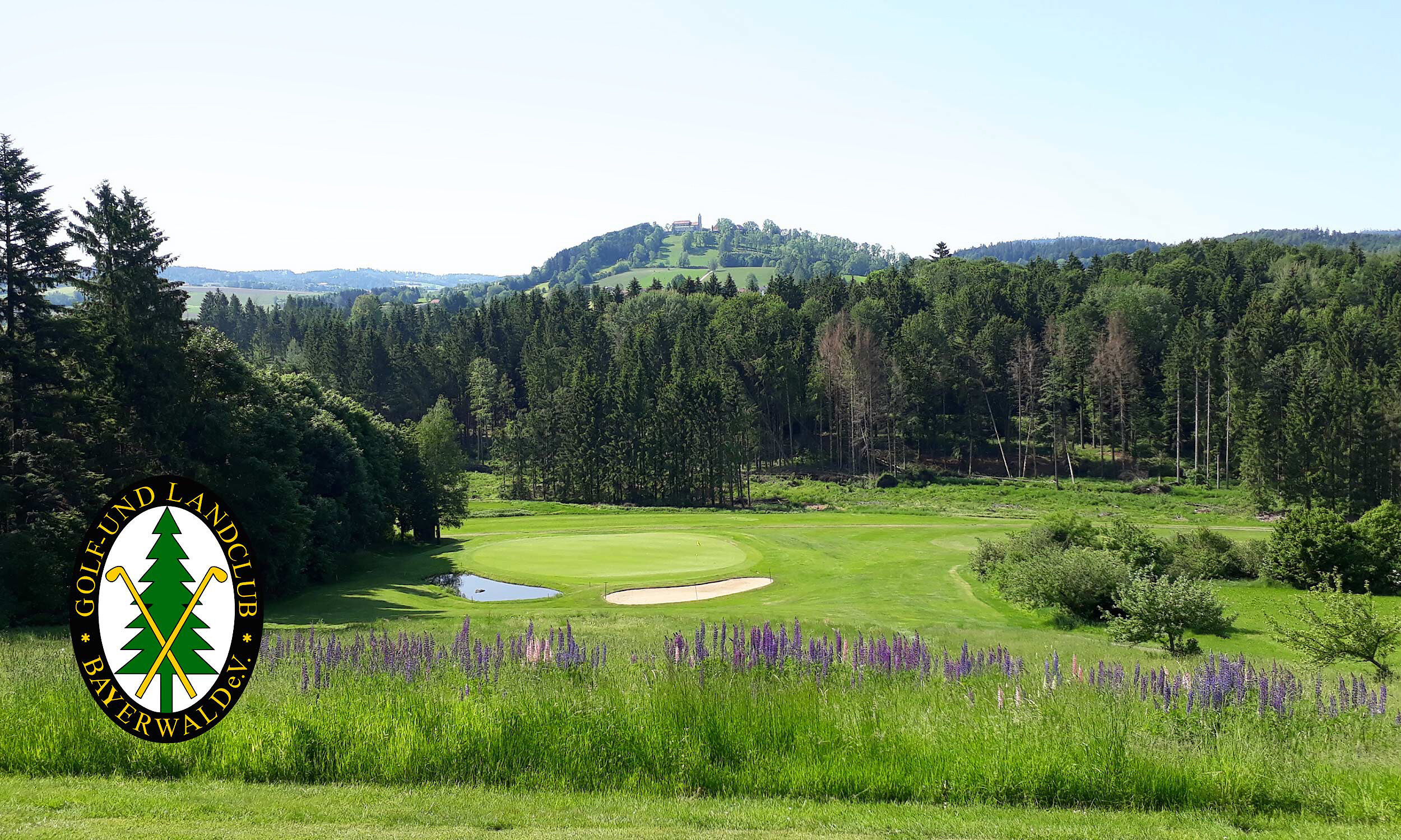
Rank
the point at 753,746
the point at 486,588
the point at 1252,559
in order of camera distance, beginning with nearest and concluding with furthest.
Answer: the point at 753,746
the point at 486,588
the point at 1252,559

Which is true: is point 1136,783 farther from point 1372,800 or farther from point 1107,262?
point 1107,262

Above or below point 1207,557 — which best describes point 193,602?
above

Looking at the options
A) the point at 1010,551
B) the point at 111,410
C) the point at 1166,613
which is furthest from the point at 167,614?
the point at 1010,551

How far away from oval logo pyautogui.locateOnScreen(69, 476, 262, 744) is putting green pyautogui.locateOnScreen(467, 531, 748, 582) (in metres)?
31.8

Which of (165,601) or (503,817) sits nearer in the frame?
(165,601)

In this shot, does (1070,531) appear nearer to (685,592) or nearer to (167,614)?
(685,592)

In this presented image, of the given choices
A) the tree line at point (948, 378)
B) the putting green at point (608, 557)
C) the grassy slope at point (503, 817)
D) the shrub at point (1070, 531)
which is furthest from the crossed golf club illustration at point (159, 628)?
the tree line at point (948, 378)

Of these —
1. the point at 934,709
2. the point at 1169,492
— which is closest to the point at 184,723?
the point at 934,709

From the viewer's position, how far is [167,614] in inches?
345

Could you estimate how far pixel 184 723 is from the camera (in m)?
10.3

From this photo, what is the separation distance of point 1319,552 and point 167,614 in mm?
44667

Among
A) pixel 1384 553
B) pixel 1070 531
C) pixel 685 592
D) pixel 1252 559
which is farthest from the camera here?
pixel 1252 559

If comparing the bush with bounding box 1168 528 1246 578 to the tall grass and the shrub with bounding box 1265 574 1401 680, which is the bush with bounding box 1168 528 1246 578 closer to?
the shrub with bounding box 1265 574 1401 680

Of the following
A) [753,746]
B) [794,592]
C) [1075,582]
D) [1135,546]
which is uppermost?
[753,746]
